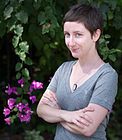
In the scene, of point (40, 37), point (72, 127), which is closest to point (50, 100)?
point (72, 127)

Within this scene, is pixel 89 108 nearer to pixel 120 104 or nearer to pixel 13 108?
pixel 13 108

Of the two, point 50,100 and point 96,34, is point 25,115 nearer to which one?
point 50,100

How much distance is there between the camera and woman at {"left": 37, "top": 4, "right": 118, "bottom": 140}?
8.02 feet

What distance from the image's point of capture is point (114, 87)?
97.7 inches

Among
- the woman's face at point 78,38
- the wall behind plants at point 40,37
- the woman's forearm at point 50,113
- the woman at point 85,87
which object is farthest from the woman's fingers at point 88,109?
the wall behind plants at point 40,37

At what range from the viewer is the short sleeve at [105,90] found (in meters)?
2.44

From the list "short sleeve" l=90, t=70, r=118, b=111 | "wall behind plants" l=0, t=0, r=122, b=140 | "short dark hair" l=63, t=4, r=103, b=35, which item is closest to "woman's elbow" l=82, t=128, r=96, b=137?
"short sleeve" l=90, t=70, r=118, b=111

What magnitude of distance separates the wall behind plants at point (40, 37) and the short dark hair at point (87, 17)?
78 centimetres

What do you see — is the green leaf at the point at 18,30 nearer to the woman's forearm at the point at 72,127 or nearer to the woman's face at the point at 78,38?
the woman's face at the point at 78,38

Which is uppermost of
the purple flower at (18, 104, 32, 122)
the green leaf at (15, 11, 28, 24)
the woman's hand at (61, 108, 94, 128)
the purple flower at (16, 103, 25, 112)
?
the green leaf at (15, 11, 28, 24)

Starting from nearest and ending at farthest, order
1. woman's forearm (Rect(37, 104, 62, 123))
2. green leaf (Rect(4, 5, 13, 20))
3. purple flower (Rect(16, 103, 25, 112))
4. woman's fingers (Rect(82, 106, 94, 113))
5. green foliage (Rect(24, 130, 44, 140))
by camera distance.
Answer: woman's fingers (Rect(82, 106, 94, 113)), woman's forearm (Rect(37, 104, 62, 123)), green leaf (Rect(4, 5, 13, 20)), purple flower (Rect(16, 103, 25, 112)), green foliage (Rect(24, 130, 44, 140))

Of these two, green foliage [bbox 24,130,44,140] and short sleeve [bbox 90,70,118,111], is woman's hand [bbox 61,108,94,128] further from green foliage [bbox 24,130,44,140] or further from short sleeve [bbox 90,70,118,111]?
green foliage [bbox 24,130,44,140]

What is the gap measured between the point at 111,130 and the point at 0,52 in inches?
55.9

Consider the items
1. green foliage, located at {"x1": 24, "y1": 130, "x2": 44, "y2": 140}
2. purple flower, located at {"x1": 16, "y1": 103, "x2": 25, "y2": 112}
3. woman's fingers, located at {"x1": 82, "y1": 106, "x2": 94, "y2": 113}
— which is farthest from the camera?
green foliage, located at {"x1": 24, "y1": 130, "x2": 44, "y2": 140}
